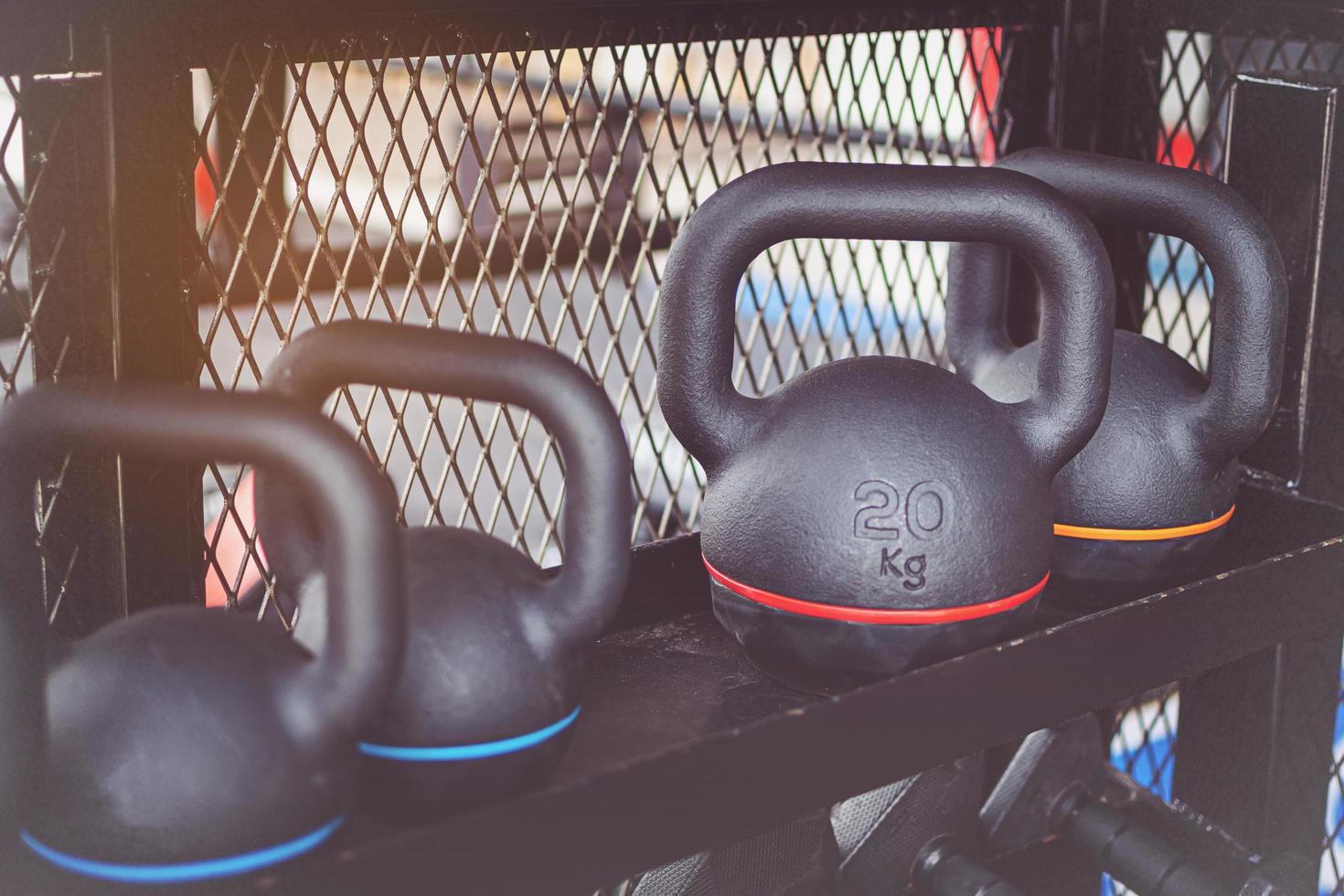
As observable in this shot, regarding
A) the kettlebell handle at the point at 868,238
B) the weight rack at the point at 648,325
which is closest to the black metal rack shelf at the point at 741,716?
the weight rack at the point at 648,325

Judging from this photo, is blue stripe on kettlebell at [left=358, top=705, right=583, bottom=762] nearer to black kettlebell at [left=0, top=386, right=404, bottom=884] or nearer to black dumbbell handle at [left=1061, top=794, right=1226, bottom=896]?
black kettlebell at [left=0, top=386, right=404, bottom=884]

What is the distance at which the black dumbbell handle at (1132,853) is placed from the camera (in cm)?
94

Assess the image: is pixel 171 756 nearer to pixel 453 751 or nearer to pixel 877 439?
pixel 453 751

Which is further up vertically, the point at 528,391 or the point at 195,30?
the point at 195,30

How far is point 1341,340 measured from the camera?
0.98 meters

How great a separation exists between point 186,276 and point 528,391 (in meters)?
0.24

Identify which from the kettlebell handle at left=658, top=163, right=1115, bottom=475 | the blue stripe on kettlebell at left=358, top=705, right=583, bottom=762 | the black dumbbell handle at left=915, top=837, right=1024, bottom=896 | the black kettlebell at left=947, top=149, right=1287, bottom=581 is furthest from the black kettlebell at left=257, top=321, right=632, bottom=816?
the black dumbbell handle at left=915, top=837, right=1024, bottom=896

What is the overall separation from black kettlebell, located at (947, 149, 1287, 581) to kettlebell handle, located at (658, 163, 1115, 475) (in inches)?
3.5

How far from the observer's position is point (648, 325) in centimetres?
93

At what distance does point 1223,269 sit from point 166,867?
1.96 feet

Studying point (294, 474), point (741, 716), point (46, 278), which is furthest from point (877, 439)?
point (46, 278)

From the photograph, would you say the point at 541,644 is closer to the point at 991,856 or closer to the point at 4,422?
the point at 4,422

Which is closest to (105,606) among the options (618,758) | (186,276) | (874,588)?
(186,276)

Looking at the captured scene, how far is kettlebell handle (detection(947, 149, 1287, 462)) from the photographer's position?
0.76 m
